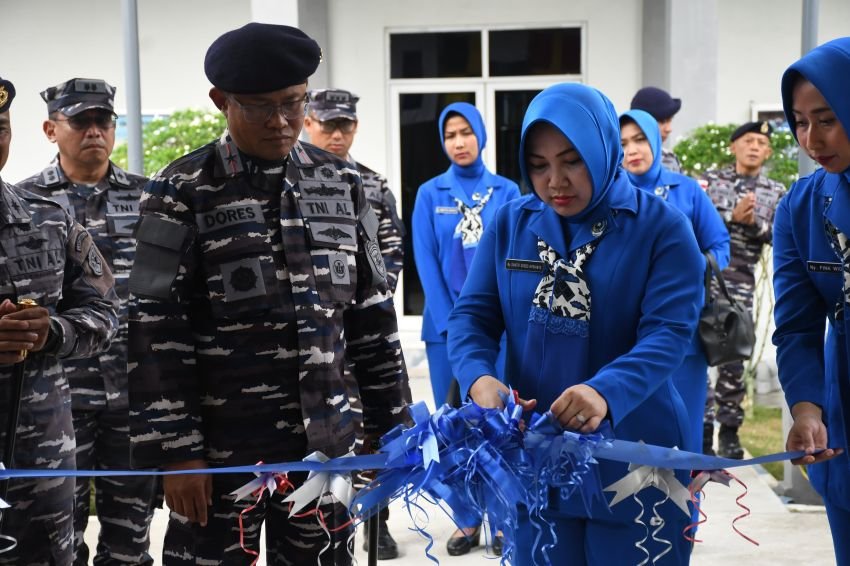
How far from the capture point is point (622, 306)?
313 centimetres

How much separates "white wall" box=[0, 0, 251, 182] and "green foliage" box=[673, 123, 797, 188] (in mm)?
6041

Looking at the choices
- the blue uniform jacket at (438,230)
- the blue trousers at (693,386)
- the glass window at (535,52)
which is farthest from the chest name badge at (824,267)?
the glass window at (535,52)

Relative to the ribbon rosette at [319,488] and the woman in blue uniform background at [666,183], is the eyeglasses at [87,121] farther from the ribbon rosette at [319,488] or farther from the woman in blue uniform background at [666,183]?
the ribbon rosette at [319,488]

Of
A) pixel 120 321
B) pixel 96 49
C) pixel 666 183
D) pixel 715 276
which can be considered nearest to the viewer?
pixel 120 321

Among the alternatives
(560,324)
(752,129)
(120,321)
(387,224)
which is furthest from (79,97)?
Result: (752,129)

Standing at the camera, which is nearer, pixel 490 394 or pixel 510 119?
pixel 490 394

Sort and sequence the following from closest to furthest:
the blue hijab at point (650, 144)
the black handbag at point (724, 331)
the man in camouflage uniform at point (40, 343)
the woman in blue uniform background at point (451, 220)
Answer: the man in camouflage uniform at point (40, 343) → the black handbag at point (724, 331) → the blue hijab at point (650, 144) → the woman in blue uniform background at point (451, 220)

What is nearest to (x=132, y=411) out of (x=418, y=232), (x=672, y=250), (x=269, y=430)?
(x=269, y=430)

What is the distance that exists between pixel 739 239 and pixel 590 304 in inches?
→ 241

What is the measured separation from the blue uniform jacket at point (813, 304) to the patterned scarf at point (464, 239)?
3420 mm

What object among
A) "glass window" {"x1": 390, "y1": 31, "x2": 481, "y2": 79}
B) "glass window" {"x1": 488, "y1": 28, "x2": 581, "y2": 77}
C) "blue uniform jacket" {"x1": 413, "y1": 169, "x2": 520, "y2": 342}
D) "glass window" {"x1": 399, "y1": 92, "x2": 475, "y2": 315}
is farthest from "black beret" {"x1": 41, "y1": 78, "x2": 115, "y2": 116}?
"glass window" {"x1": 488, "y1": 28, "x2": 581, "y2": 77}

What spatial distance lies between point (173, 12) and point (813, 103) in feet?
39.9

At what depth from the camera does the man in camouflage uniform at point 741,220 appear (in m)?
8.48

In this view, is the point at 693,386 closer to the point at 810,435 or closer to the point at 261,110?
the point at 810,435
